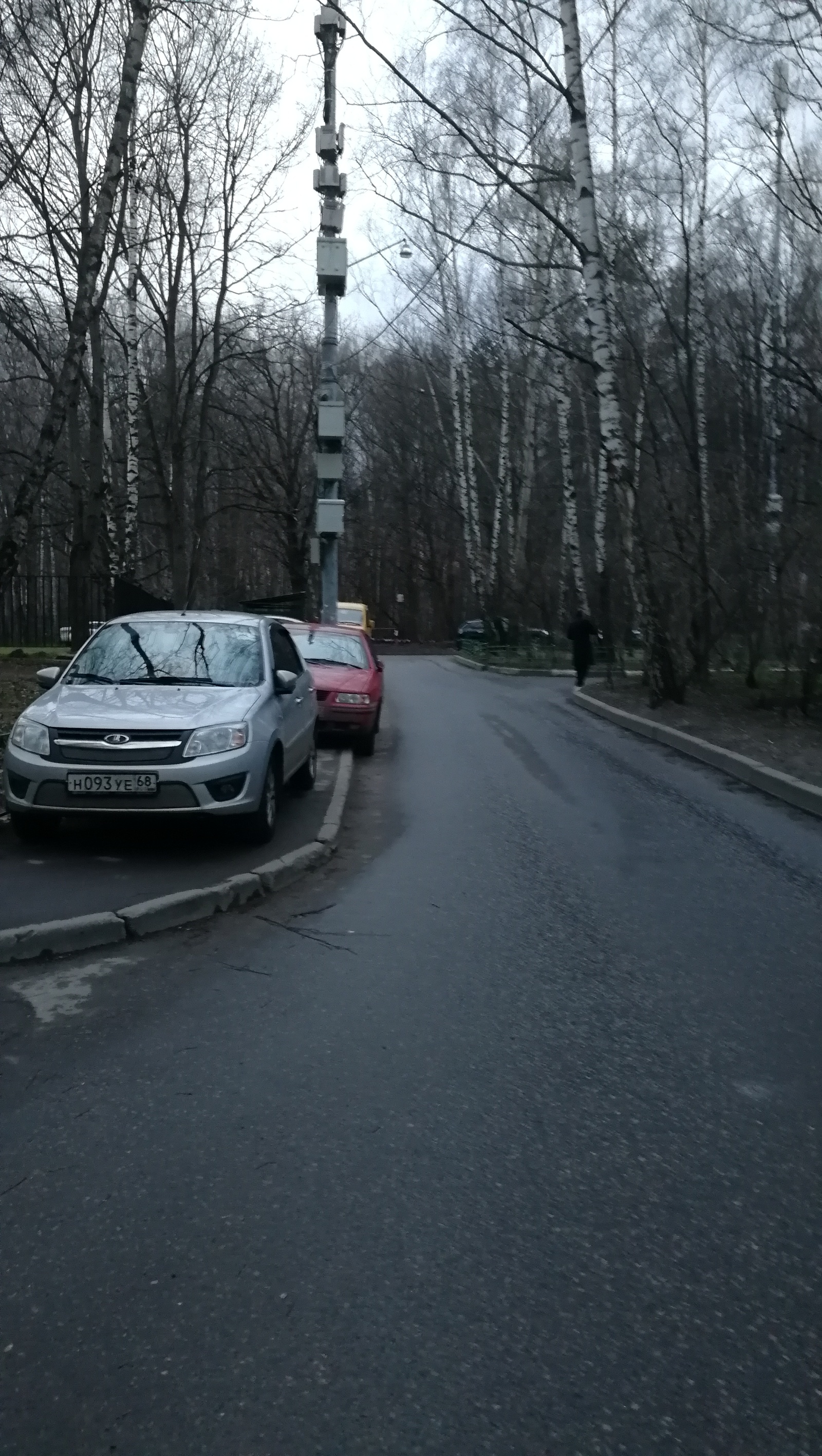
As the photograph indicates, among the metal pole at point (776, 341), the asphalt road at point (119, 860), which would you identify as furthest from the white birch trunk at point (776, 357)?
the asphalt road at point (119, 860)

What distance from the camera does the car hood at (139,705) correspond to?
874 centimetres

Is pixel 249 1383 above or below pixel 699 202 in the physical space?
below

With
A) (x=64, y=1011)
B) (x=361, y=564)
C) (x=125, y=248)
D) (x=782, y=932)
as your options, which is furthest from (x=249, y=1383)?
(x=361, y=564)

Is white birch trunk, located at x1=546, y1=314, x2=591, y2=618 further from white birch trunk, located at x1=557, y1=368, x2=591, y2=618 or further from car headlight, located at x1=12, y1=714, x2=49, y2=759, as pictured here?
car headlight, located at x1=12, y1=714, x2=49, y2=759

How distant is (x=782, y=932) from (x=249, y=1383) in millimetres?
5056

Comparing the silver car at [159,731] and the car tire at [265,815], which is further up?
the silver car at [159,731]

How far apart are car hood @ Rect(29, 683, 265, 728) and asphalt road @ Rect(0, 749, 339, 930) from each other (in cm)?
63

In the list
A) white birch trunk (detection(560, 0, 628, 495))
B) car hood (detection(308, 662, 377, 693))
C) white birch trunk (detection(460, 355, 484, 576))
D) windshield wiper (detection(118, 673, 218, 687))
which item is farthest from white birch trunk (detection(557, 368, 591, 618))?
windshield wiper (detection(118, 673, 218, 687))

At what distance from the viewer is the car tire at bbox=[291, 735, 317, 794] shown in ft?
39.2

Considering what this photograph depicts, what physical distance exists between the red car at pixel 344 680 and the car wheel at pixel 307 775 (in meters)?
2.66

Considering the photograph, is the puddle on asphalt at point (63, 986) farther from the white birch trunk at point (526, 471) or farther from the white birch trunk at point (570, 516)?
the white birch trunk at point (526, 471)

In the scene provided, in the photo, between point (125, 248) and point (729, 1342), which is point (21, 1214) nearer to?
point (729, 1342)

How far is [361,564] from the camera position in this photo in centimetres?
6656

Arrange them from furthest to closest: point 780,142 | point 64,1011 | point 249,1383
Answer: point 780,142, point 64,1011, point 249,1383
